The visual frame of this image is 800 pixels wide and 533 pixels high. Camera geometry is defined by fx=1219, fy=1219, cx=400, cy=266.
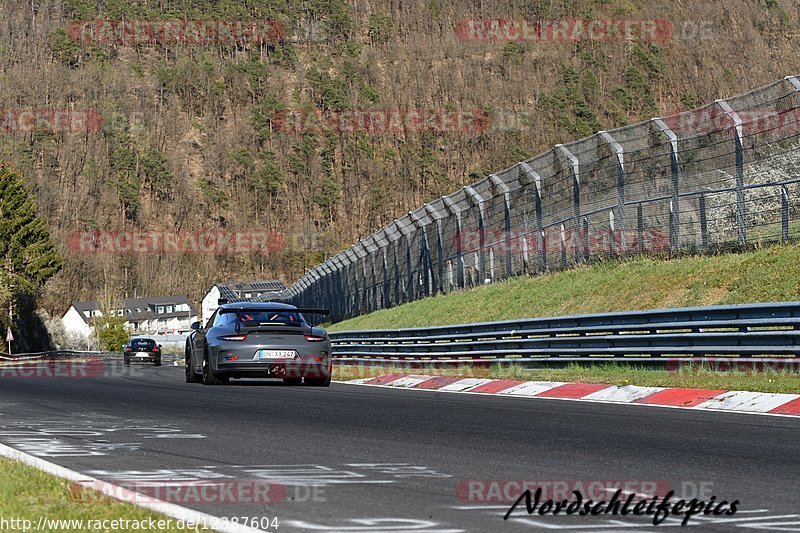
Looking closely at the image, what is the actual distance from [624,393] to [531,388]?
7.13 feet

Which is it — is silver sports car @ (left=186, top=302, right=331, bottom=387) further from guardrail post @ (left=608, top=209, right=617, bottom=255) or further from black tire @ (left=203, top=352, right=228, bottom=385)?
guardrail post @ (left=608, top=209, right=617, bottom=255)

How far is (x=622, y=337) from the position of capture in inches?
694

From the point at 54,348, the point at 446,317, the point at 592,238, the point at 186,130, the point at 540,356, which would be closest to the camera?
the point at 540,356

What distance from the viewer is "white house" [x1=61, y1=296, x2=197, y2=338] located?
15188 centimetres

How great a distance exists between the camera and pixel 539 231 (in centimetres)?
2572

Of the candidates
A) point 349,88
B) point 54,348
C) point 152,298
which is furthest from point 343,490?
point 349,88

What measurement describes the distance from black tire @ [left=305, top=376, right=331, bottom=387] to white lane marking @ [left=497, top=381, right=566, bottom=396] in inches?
142

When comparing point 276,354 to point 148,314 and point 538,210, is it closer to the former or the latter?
point 538,210

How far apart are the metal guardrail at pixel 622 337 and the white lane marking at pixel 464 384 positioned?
1366 mm

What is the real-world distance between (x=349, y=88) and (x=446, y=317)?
167m

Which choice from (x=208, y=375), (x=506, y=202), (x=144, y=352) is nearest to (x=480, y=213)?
(x=506, y=202)

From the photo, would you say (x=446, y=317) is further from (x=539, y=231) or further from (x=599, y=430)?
(x=599, y=430)

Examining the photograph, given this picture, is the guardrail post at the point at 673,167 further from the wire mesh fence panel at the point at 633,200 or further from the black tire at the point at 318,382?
the black tire at the point at 318,382

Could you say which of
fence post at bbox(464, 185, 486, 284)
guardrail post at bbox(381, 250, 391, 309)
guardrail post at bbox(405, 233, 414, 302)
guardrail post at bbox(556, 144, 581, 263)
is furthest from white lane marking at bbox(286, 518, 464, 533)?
guardrail post at bbox(381, 250, 391, 309)
